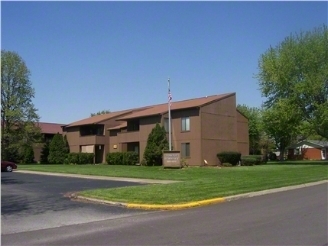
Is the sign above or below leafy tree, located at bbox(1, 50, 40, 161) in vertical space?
below

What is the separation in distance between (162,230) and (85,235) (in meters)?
1.68

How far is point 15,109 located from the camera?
55.8 meters

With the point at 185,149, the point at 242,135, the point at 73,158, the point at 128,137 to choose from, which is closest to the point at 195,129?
the point at 185,149

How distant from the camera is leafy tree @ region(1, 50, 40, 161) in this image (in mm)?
55006

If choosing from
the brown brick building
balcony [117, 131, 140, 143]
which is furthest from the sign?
balcony [117, 131, 140, 143]

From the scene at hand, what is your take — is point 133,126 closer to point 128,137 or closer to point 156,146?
point 128,137

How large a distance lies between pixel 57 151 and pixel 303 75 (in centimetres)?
3093

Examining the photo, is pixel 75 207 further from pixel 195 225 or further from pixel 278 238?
pixel 278 238

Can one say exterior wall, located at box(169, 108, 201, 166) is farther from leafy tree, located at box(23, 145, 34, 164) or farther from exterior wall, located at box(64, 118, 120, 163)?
leafy tree, located at box(23, 145, 34, 164)

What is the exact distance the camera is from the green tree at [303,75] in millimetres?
43625

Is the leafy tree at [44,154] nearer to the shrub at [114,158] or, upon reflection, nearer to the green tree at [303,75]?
the shrub at [114,158]

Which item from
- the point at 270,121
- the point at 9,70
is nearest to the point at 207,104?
the point at 270,121

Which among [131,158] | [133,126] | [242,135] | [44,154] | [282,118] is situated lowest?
[131,158]

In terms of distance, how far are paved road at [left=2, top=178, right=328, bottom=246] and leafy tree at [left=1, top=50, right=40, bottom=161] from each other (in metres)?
46.3
